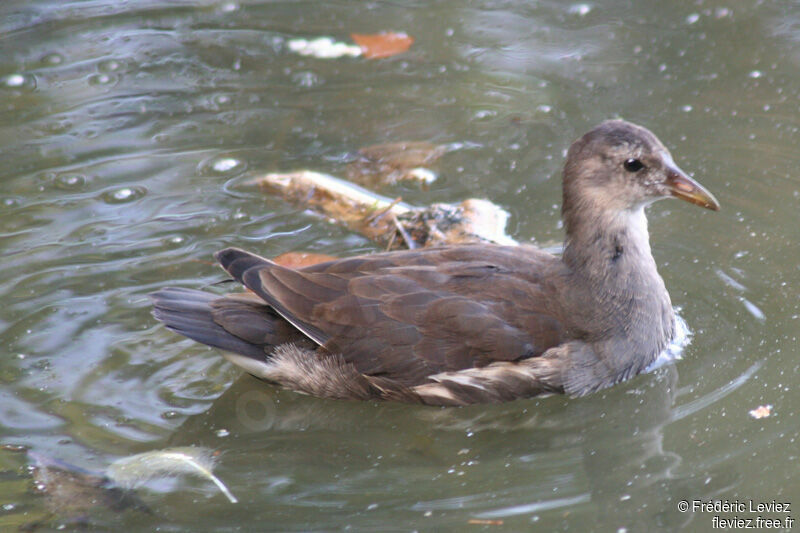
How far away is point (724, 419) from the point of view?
4.61m

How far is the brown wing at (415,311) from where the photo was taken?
4.80 meters

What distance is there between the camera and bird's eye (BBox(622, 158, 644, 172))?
197 inches

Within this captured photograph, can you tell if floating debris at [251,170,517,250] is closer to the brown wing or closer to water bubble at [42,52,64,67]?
the brown wing

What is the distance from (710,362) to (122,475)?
2762 millimetres

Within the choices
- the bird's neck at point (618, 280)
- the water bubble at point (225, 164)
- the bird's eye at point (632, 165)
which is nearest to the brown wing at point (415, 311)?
the bird's neck at point (618, 280)

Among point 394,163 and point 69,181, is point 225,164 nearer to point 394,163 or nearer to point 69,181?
Answer: point 69,181

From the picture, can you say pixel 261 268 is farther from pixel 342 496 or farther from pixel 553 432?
pixel 553 432

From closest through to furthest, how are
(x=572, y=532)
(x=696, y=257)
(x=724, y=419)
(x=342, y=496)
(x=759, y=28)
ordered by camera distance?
(x=572, y=532), (x=342, y=496), (x=724, y=419), (x=696, y=257), (x=759, y=28)

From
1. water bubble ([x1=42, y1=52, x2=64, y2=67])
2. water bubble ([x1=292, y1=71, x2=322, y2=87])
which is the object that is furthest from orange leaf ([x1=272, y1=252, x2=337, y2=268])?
water bubble ([x1=42, y1=52, x2=64, y2=67])

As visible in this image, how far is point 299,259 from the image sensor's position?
236 inches

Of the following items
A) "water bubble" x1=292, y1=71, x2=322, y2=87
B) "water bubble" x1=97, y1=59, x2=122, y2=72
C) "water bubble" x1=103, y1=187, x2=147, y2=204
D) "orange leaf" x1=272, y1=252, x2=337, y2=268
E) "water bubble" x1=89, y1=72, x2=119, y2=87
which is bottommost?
"orange leaf" x1=272, y1=252, x2=337, y2=268

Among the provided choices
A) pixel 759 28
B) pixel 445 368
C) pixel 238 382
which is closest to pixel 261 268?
pixel 238 382

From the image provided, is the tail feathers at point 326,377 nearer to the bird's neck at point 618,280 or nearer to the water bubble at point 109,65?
the bird's neck at point 618,280

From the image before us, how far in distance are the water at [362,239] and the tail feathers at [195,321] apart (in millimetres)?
297
